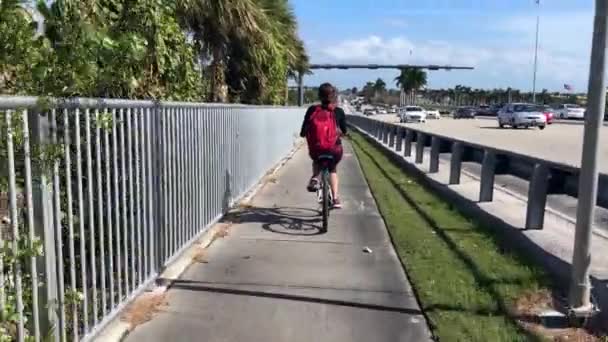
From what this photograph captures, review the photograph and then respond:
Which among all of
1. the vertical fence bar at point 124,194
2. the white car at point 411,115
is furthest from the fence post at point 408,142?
the white car at point 411,115

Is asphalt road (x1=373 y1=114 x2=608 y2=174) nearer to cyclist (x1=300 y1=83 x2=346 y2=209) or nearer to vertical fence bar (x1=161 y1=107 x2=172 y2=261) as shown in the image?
cyclist (x1=300 y1=83 x2=346 y2=209)

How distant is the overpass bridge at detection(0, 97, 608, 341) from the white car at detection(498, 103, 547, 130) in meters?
37.4

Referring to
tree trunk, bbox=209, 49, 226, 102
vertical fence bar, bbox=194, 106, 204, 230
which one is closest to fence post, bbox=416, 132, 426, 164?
tree trunk, bbox=209, 49, 226, 102

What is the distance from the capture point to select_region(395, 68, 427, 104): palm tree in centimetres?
13612

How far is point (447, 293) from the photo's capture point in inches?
218

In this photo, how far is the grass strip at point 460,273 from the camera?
4805 millimetres

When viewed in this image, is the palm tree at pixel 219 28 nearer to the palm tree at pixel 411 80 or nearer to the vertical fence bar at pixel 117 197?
the vertical fence bar at pixel 117 197

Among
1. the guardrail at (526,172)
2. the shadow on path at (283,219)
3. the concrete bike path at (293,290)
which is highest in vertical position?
the guardrail at (526,172)

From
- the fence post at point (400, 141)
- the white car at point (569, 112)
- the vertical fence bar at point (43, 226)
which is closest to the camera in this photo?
the vertical fence bar at point (43, 226)

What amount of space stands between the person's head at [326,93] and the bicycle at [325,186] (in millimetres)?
753

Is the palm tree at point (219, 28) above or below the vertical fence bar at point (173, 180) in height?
above

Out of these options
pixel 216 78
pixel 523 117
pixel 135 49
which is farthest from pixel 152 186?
pixel 523 117

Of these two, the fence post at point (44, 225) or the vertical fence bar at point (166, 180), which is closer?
the fence post at point (44, 225)

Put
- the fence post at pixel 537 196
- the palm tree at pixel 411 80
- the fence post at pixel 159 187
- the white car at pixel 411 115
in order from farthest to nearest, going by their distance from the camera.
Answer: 1. the palm tree at pixel 411 80
2. the white car at pixel 411 115
3. the fence post at pixel 537 196
4. the fence post at pixel 159 187
